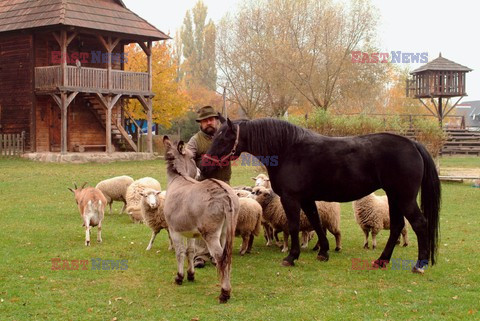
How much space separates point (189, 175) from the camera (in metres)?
7.76

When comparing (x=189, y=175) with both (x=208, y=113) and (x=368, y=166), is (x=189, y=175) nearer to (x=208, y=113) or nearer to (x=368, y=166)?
(x=208, y=113)

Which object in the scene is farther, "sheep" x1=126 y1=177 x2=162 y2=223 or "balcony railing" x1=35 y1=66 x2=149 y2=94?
"balcony railing" x1=35 y1=66 x2=149 y2=94

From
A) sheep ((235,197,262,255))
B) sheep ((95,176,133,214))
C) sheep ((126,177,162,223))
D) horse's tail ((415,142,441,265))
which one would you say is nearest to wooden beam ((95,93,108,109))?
sheep ((95,176,133,214))

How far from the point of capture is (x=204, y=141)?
848 centimetres

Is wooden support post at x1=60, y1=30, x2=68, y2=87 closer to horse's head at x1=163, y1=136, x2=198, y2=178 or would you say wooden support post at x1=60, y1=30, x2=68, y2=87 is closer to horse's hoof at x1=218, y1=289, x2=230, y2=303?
horse's head at x1=163, y1=136, x2=198, y2=178

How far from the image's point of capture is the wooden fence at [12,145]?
2894 cm

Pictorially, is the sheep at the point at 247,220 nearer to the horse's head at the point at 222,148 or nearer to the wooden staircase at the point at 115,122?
the horse's head at the point at 222,148

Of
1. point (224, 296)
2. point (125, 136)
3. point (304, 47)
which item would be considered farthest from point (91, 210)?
point (304, 47)

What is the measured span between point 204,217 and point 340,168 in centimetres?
247

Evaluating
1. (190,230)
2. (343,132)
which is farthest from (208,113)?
(343,132)

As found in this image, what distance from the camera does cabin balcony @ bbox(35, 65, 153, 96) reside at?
27.6 meters

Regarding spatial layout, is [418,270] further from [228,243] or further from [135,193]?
[135,193]

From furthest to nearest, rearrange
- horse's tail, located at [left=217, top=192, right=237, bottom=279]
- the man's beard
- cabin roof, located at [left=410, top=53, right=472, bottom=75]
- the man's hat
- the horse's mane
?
1. cabin roof, located at [left=410, top=53, right=472, bottom=75]
2. the man's beard
3. the man's hat
4. the horse's mane
5. horse's tail, located at [left=217, top=192, right=237, bottom=279]

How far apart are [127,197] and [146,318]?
24.4 ft
